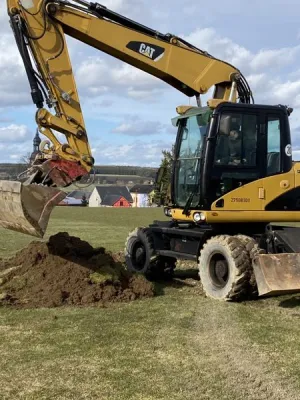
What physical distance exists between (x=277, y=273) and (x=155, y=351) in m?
2.85

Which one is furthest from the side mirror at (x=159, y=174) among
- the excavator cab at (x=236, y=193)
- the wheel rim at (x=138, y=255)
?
the wheel rim at (x=138, y=255)

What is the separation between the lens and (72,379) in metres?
5.21

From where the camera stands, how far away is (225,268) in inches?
356

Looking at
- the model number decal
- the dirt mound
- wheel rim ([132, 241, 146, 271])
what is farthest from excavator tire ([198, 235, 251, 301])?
wheel rim ([132, 241, 146, 271])

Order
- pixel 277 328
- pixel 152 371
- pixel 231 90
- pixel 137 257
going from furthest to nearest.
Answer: pixel 137 257, pixel 231 90, pixel 277 328, pixel 152 371

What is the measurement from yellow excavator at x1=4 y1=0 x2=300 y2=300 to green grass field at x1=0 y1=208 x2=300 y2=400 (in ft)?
2.82

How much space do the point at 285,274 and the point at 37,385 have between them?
4449 millimetres

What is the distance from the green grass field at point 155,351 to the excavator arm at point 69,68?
1684mm

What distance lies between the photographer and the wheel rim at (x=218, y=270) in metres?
9.09

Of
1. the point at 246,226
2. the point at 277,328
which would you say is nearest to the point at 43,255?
the point at 246,226

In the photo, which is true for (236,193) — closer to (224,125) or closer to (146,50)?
(224,125)

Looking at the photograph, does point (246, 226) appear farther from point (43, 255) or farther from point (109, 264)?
point (43, 255)

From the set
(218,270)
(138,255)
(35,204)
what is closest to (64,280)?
(35,204)

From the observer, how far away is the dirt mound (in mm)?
8461
